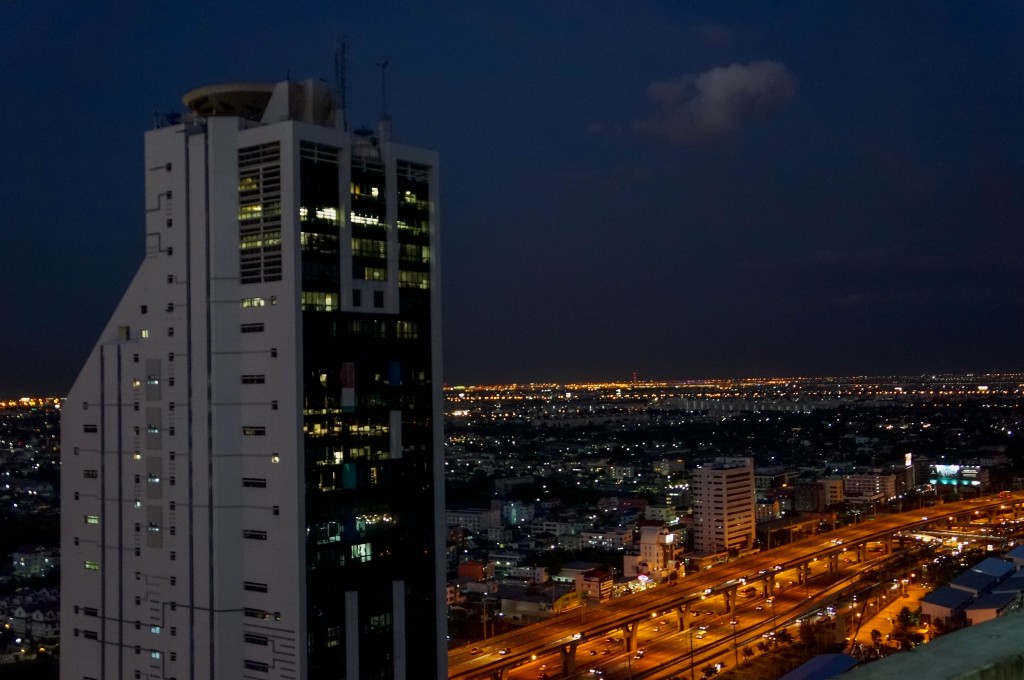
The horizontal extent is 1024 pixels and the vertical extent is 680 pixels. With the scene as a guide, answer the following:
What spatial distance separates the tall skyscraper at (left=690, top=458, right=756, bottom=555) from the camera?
2211 centimetres

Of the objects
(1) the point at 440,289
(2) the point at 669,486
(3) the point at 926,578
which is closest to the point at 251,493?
(1) the point at 440,289

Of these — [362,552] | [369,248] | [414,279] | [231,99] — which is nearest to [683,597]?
[362,552]

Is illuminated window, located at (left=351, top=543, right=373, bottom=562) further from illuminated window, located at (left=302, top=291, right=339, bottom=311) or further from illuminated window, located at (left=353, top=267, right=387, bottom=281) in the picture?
illuminated window, located at (left=353, top=267, right=387, bottom=281)

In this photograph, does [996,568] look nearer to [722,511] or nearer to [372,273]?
[722,511]

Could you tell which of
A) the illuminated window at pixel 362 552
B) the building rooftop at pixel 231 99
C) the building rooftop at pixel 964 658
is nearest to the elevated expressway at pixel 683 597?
the illuminated window at pixel 362 552

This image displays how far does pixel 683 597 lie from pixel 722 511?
7619 millimetres

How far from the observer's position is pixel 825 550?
Result: 19.1m

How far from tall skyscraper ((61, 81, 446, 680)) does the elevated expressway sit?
4.57m

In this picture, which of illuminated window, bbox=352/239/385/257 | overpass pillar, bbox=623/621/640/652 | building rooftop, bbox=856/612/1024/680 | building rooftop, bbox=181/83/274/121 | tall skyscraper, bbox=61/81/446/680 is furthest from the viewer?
overpass pillar, bbox=623/621/640/652

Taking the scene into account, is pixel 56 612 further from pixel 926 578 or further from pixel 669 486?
pixel 669 486

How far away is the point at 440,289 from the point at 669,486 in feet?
86.0

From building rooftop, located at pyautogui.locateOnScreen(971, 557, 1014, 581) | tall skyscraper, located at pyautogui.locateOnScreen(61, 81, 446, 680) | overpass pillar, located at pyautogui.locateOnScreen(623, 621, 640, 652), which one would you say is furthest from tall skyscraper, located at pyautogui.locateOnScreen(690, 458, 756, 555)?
tall skyscraper, located at pyautogui.locateOnScreen(61, 81, 446, 680)

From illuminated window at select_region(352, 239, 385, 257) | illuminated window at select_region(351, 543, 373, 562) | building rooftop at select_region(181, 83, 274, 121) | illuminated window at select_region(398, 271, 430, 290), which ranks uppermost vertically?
building rooftop at select_region(181, 83, 274, 121)

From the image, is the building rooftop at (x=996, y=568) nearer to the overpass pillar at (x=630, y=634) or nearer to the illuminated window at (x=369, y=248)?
the overpass pillar at (x=630, y=634)
